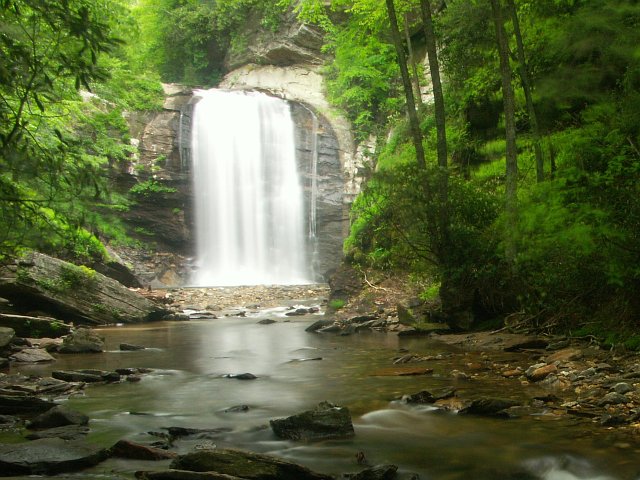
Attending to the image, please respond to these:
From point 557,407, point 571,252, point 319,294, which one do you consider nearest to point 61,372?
point 557,407

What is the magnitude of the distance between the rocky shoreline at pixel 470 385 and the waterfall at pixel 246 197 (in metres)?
19.0

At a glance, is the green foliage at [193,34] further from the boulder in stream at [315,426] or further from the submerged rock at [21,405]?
the boulder in stream at [315,426]

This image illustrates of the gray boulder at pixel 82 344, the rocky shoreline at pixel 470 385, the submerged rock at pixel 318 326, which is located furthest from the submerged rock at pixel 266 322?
the gray boulder at pixel 82 344

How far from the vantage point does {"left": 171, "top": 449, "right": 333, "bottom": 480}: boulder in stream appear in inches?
179

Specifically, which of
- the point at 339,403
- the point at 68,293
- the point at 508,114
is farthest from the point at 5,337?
the point at 508,114

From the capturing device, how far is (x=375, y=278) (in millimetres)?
18391

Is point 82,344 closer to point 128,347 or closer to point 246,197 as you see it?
point 128,347

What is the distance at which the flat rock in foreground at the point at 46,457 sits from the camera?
4.63 m

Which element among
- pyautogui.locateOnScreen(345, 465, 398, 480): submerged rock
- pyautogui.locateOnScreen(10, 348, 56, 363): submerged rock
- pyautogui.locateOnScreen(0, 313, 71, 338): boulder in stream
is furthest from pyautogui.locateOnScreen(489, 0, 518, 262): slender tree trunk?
pyautogui.locateOnScreen(0, 313, 71, 338): boulder in stream

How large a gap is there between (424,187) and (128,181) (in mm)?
22682

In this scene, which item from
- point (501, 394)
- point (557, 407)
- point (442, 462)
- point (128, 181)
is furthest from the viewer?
point (128, 181)

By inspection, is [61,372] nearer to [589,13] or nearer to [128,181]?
[589,13]

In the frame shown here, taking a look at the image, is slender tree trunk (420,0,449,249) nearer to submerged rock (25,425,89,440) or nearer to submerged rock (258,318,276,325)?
submerged rock (258,318,276,325)

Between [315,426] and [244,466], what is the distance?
1546mm
